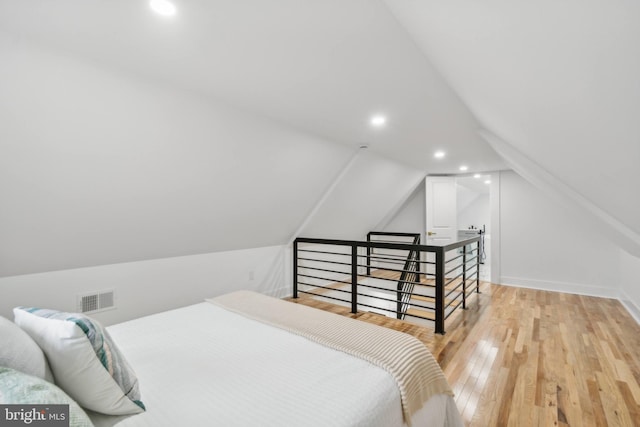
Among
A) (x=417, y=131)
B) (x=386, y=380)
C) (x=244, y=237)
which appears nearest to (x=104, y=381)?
(x=386, y=380)

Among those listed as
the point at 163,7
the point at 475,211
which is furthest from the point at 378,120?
the point at 475,211

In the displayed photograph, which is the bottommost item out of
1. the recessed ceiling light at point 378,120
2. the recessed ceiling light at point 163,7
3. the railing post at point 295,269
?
the railing post at point 295,269

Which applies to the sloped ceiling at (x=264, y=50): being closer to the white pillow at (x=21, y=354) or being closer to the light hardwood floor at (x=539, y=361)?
the white pillow at (x=21, y=354)

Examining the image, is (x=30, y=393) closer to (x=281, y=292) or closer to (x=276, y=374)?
(x=276, y=374)

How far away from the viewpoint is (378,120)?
2859 millimetres

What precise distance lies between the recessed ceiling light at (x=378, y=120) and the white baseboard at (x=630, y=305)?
11.9ft

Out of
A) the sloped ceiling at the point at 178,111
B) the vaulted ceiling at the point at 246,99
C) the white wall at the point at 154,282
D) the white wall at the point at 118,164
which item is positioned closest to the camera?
the vaulted ceiling at the point at 246,99


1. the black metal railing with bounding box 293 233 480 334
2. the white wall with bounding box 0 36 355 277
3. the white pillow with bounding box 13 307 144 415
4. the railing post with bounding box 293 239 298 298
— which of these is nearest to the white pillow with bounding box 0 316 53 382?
Answer: the white pillow with bounding box 13 307 144 415

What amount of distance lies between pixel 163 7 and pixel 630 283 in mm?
5598

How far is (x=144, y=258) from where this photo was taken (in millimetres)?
2934

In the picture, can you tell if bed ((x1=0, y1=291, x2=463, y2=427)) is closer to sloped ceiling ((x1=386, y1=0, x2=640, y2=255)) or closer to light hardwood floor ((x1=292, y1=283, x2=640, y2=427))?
light hardwood floor ((x1=292, y1=283, x2=640, y2=427))

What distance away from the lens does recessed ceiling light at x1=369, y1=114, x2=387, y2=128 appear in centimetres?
278

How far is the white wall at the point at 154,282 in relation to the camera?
232 centimetres

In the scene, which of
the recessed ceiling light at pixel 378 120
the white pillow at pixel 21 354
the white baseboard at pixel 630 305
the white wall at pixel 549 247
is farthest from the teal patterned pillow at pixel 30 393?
the white wall at pixel 549 247
